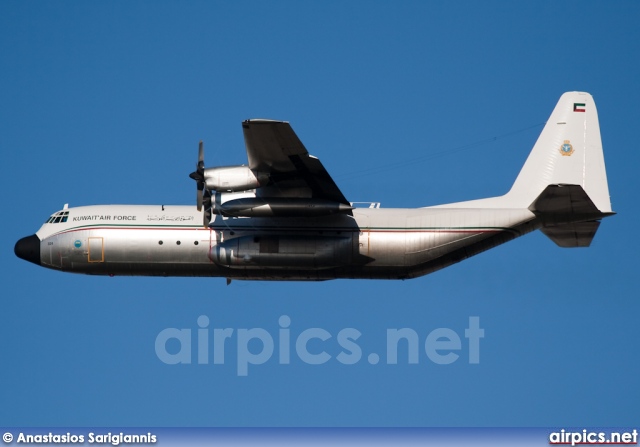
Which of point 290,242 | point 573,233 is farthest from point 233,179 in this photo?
point 573,233

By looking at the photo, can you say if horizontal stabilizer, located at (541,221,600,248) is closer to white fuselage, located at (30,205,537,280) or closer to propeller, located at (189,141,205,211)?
white fuselage, located at (30,205,537,280)

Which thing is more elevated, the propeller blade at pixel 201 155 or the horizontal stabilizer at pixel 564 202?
the propeller blade at pixel 201 155

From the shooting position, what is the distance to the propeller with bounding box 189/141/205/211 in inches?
1209

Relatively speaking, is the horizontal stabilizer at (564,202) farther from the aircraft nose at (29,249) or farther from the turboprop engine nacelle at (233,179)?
the aircraft nose at (29,249)

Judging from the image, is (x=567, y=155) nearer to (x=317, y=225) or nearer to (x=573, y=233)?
(x=573, y=233)

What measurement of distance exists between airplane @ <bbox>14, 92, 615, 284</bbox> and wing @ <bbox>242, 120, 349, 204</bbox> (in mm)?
52

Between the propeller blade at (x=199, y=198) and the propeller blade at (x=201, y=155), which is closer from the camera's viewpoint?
the propeller blade at (x=201, y=155)

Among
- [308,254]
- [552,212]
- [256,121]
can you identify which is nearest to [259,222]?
[308,254]

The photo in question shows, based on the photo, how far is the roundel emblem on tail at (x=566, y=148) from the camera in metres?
32.4

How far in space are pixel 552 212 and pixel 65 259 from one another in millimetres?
13233

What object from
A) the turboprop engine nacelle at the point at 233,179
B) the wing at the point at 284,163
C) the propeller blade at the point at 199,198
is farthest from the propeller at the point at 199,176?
the wing at the point at 284,163

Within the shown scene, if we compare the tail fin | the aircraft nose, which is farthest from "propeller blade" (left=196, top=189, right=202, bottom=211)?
the tail fin

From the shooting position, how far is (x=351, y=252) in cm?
3127

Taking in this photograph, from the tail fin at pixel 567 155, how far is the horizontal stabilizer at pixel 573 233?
0.92m
